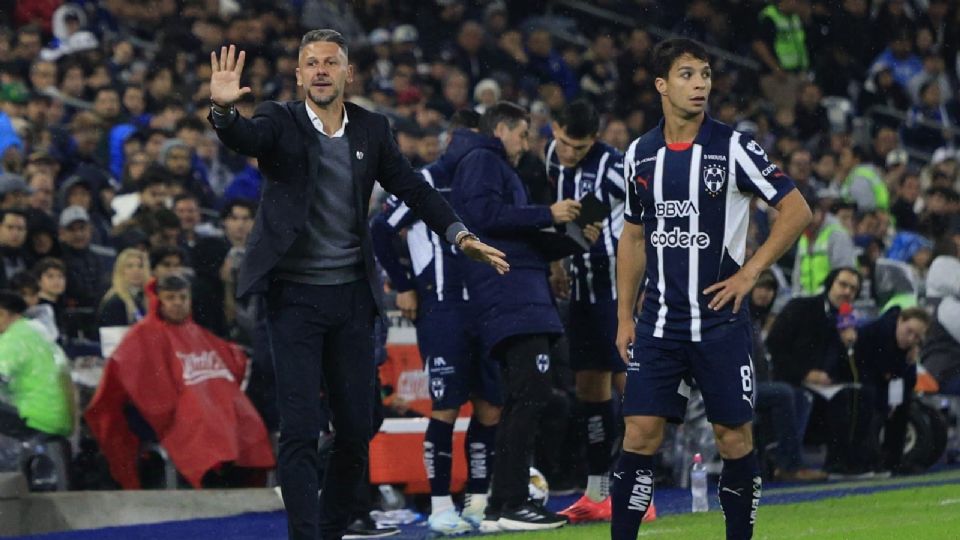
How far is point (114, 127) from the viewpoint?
57.4 ft

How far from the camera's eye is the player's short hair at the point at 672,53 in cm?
841

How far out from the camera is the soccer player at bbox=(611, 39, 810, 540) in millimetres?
8141

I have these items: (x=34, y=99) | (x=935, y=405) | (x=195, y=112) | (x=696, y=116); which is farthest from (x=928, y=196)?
(x=696, y=116)

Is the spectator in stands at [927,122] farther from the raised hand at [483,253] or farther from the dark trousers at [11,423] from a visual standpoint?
the raised hand at [483,253]

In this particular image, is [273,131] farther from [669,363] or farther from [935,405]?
[935,405]

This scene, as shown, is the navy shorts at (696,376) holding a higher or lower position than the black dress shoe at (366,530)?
higher

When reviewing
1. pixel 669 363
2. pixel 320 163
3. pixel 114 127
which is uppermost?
pixel 114 127

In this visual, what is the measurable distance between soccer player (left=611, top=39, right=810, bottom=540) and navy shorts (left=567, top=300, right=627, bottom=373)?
3.12 m

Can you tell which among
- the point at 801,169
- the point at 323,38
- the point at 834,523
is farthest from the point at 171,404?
the point at 801,169

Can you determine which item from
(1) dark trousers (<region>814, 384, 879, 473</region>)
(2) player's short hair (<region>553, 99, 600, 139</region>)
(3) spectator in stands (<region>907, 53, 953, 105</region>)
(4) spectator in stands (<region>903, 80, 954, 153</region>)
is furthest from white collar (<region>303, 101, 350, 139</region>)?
(3) spectator in stands (<region>907, 53, 953, 105</region>)

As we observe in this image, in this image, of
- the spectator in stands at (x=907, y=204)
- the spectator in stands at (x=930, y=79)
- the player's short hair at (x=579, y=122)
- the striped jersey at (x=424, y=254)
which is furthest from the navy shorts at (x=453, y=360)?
the spectator in stands at (x=930, y=79)

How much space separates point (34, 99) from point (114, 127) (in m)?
0.77

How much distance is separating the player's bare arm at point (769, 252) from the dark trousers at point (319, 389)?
1520 millimetres

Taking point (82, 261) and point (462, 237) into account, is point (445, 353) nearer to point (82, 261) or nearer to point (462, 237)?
point (462, 237)
